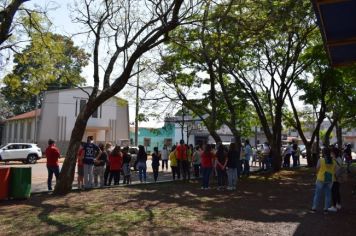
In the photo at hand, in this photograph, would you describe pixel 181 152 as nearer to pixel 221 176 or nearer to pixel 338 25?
pixel 221 176

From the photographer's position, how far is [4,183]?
513 inches

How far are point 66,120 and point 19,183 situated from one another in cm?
3276

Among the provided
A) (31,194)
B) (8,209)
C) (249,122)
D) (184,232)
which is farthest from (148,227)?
(249,122)

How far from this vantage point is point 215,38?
17.7 metres

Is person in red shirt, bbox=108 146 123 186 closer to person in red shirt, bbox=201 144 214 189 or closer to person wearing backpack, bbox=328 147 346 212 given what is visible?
person in red shirt, bbox=201 144 214 189

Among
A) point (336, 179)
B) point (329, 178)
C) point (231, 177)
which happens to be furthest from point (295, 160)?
point (329, 178)

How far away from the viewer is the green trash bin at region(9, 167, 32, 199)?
13211 millimetres

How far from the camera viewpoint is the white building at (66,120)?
44875 mm

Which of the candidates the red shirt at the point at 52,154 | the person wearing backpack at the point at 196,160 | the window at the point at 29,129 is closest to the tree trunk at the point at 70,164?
the red shirt at the point at 52,154

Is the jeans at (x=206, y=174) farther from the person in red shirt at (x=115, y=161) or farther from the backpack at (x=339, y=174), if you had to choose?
the backpack at (x=339, y=174)

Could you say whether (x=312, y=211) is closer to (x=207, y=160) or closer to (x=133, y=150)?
(x=207, y=160)

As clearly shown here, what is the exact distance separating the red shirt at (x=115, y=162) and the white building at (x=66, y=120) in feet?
83.1

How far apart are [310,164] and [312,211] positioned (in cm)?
2182

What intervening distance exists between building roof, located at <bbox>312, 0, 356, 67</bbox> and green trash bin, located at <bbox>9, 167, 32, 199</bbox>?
8986 millimetres
